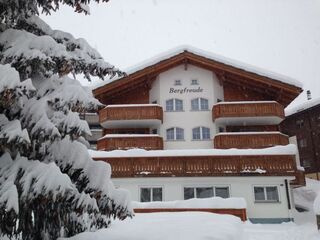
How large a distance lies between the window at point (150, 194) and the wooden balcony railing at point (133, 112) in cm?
516

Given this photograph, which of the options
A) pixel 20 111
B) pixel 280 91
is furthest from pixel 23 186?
pixel 280 91

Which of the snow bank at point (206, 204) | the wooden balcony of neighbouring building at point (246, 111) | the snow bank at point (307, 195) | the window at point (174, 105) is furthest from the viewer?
the snow bank at point (307, 195)

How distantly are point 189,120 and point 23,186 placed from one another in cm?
2172

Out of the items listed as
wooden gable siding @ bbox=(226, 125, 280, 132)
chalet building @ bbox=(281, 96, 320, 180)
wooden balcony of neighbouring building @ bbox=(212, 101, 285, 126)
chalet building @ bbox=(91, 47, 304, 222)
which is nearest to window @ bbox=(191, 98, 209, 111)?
chalet building @ bbox=(91, 47, 304, 222)

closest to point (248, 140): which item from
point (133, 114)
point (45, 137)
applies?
point (133, 114)

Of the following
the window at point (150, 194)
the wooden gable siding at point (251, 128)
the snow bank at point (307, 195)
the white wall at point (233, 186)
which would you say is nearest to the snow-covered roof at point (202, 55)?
the wooden gable siding at point (251, 128)

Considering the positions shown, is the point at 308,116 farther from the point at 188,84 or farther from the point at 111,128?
the point at 111,128

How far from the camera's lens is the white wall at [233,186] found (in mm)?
20453

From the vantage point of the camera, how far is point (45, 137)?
4.48 meters

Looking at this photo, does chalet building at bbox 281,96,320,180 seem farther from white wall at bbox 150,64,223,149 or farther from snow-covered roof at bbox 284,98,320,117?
white wall at bbox 150,64,223,149

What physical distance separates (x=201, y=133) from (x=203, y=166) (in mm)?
4493

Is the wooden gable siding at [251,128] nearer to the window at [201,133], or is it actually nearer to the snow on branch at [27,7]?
the window at [201,133]

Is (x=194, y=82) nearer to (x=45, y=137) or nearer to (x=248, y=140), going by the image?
(x=248, y=140)

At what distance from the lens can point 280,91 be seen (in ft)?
83.4
